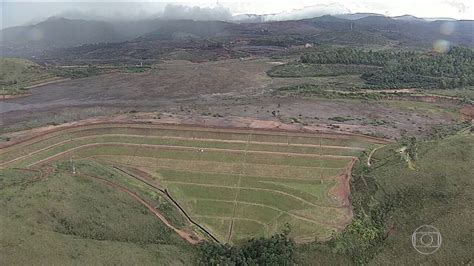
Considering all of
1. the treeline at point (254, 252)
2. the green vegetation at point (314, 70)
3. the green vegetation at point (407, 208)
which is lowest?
the treeline at point (254, 252)

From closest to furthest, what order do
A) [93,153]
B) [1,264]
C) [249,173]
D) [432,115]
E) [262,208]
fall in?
[1,264], [262,208], [249,173], [93,153], [432,115]

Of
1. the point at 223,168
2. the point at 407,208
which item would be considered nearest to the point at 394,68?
the point at 223,168

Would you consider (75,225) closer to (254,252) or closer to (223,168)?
(254,252)

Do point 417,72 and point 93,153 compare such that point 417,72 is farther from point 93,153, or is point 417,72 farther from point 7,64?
point 7,64

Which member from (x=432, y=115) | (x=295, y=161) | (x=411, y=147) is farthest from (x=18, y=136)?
(x=432, y=115)

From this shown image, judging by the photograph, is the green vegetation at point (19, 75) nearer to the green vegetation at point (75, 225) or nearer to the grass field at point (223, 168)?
the grass field at point (223, 168)

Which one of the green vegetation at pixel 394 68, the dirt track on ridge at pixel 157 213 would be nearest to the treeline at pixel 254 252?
the dirt track on ridge at pixel 157 213
